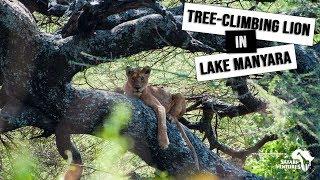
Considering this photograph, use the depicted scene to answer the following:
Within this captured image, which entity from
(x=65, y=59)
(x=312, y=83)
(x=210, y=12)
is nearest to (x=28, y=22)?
(x=65, y=59)

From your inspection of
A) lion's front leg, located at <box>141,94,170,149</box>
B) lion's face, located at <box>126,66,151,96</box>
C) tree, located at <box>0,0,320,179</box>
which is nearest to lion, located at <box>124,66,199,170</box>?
lion's face, located at <box>126,66,151,96</box>

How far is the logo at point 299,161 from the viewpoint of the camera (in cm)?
621

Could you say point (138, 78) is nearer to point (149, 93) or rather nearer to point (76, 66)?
point (149, 93)

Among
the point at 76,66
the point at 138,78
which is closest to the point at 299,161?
the point at 138,78

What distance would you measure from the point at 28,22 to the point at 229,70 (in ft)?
6.23

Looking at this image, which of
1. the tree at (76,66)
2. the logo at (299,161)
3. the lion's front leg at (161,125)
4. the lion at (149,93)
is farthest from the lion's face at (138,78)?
the logo at (299,161)

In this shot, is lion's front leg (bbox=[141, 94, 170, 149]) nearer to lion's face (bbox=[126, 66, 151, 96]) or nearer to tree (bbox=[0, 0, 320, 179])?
tree (bbox=[0, 0, 320, 179])

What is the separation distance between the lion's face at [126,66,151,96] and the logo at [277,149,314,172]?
6.30 ft

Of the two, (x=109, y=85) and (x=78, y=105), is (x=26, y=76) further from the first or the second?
(x=109, y=85)

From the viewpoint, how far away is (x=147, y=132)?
16.2 ft

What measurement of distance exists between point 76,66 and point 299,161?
10.1 feet

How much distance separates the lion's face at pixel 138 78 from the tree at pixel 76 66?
2.84ft

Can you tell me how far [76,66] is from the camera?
4754 mm

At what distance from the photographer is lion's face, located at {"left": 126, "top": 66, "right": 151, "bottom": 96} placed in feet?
19.6
